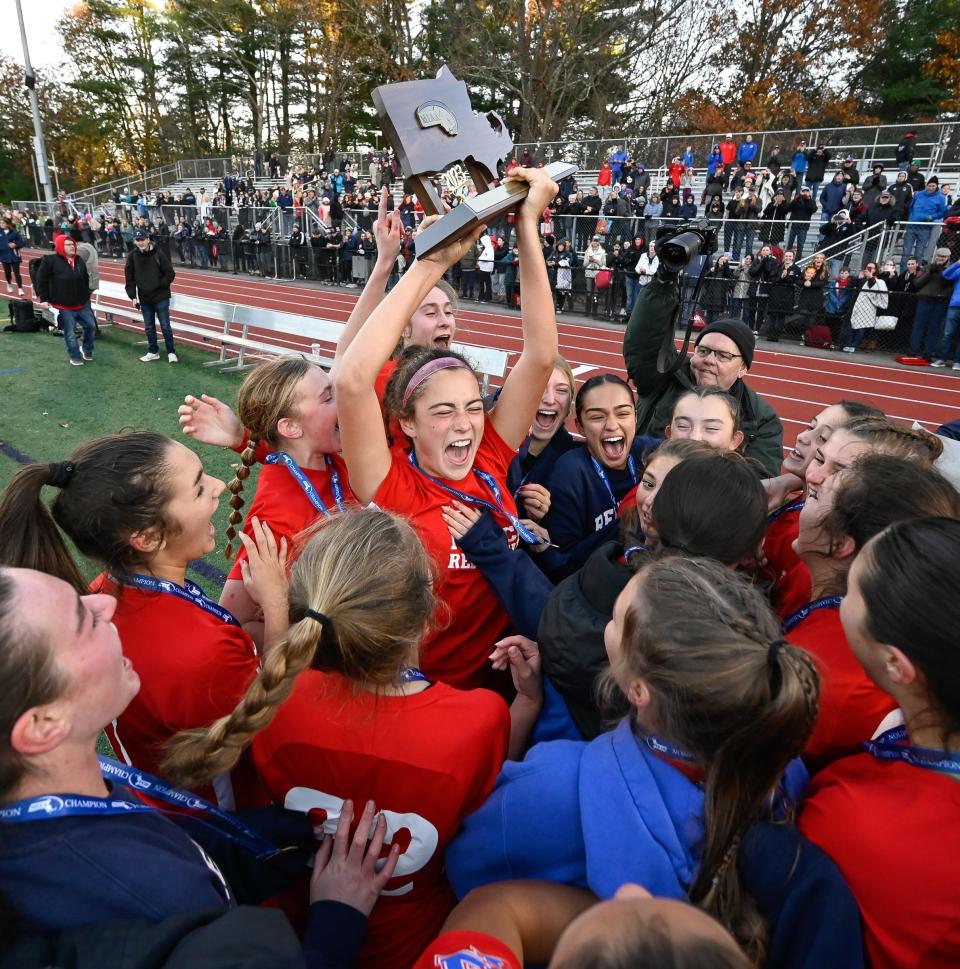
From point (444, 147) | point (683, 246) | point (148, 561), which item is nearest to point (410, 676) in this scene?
point (148, 561)

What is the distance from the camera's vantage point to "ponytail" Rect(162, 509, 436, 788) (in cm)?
123

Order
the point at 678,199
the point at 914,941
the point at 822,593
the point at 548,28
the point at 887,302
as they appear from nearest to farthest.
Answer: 1. the point at 914,941
2. the point at 822,593
3. the point at 887,302
4. the point at 678,199
5. the point at 548,28

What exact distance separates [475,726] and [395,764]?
0.60ft

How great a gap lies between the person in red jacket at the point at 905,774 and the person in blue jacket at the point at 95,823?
0.88 metres

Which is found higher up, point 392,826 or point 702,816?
point 702,816

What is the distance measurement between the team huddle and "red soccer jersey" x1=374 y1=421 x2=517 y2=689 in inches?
0.5

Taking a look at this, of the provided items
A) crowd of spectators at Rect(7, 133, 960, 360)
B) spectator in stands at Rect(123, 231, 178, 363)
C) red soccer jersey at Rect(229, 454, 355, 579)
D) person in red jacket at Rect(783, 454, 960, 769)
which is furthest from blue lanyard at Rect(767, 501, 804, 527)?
spectator in stands at Rect(123, 231, 178, 363)

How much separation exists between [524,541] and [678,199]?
1617 centimetres

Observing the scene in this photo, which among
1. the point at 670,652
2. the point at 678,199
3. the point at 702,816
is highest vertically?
the point at 678,199

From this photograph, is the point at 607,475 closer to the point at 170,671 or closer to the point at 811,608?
the point at 811,608

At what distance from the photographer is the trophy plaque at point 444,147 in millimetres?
1757

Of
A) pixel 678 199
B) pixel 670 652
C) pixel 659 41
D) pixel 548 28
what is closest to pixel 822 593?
pixel 670 652

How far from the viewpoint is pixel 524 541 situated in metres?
2.44

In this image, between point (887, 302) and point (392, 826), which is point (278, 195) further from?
point (392, 826)
